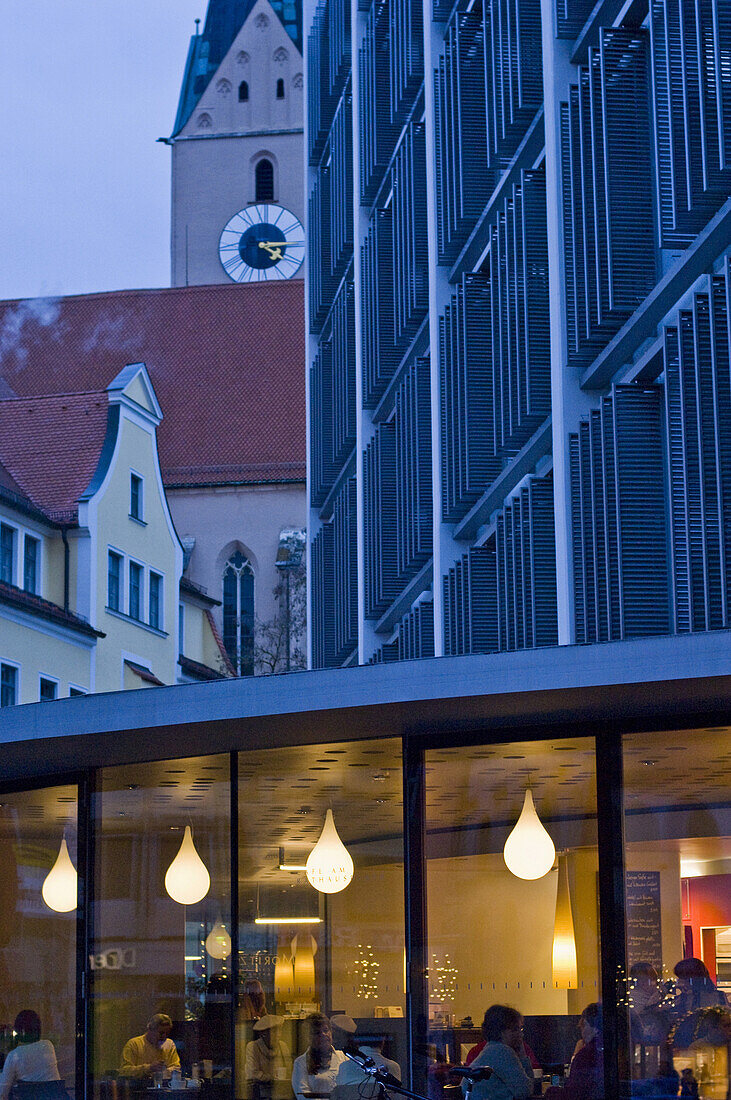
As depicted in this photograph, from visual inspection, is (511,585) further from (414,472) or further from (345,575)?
(345,575)

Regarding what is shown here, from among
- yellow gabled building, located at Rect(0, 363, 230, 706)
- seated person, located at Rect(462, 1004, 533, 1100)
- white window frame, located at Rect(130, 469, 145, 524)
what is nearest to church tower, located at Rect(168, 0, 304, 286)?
yellow gabled building, located at Rect(0, 363, 230, 706)

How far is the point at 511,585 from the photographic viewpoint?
55.1ft

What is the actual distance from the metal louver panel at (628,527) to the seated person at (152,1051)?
5126 millimetres

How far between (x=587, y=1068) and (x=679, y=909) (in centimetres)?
88

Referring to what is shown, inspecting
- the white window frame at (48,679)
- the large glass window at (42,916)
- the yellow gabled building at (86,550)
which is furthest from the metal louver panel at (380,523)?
the white window frame at (48,679)

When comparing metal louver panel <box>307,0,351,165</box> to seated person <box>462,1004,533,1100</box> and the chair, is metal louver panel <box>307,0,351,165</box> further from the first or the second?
seated person <box>462,1004,533,1100</box>

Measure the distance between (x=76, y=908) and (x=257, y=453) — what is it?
49199 mm

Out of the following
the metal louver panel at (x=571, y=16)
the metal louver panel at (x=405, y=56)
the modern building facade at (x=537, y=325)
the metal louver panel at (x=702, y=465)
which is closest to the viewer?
the metal louver panel at (x=702, y=465)

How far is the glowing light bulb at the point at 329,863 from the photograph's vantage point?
9.52 m

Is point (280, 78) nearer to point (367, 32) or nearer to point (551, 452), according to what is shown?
point (367, 32)

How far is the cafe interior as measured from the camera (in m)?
8.41

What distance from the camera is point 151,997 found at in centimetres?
1006

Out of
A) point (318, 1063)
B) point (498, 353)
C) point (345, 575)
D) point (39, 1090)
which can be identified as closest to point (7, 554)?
point (345, 575)

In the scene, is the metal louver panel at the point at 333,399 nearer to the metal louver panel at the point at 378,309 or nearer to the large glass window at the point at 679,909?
the metal louver panel at the point at 378,309
